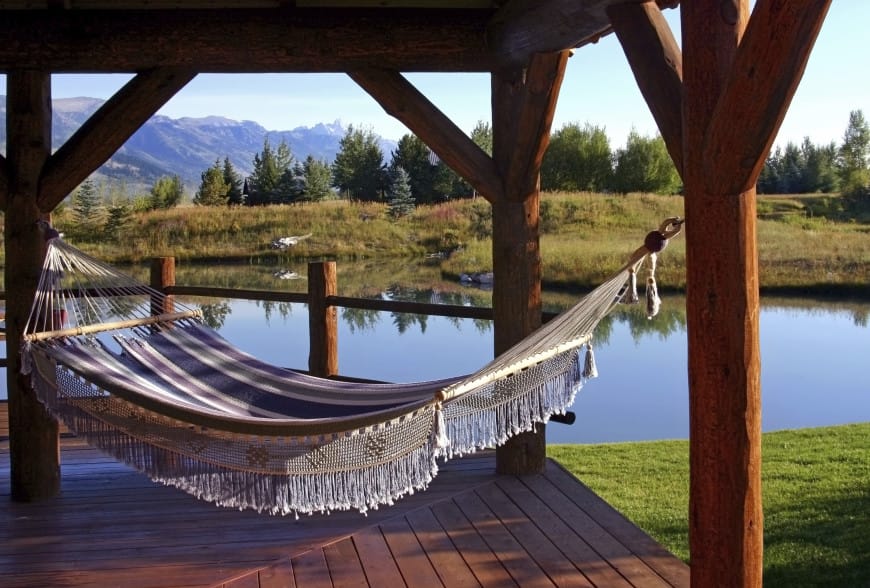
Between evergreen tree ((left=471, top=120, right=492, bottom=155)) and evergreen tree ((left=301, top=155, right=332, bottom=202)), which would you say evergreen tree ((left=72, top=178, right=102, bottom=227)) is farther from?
evergreen tree ((left=471, top=120, right=492, bottom=155))

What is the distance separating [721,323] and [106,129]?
7.07 feet

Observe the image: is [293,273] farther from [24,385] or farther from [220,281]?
[24,385]

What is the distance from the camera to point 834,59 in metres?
19.3

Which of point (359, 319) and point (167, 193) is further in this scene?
point (167, 193)

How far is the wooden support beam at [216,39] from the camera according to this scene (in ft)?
9.30

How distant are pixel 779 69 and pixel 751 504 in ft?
2.42

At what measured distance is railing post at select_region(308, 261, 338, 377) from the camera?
144 inches

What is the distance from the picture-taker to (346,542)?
8.32ft

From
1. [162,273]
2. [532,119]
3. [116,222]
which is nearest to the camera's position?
[532,119]

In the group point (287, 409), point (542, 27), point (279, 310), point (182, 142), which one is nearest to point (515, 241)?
point (542, 27)

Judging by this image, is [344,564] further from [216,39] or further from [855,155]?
[855,155]

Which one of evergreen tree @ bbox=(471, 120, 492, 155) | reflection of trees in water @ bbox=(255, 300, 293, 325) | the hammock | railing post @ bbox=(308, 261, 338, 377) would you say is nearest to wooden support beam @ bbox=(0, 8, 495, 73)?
the hammock

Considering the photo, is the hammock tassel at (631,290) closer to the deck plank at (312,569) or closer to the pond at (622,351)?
the deck plank at (312,569)

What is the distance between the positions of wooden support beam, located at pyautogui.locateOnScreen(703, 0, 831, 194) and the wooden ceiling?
1.40 m
